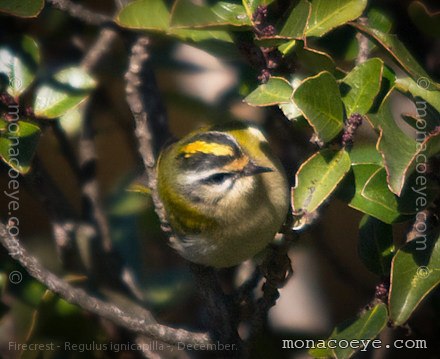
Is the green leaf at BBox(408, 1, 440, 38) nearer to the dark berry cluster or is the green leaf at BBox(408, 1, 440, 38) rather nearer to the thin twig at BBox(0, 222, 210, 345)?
the dark berry cluster

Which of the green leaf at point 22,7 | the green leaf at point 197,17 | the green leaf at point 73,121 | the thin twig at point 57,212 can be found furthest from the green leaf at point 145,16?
the green leaf at point 73,121

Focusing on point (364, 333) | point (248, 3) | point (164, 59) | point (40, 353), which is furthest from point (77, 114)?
point (364, 333)

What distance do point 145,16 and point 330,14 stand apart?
0.40m

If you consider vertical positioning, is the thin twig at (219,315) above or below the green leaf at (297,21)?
below

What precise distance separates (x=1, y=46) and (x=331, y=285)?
1.80 metres

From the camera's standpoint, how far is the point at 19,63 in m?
1.92

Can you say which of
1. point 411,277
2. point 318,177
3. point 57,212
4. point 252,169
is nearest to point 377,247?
point 411,277

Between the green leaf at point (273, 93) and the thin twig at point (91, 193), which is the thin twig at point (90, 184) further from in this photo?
the green leaf at point (273, 93)

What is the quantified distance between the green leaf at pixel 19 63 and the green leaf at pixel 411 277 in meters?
1.01

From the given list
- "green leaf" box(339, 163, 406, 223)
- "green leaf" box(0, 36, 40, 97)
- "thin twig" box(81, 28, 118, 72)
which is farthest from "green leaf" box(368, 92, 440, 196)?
"thin twig" box(81, 28, 118, 72)

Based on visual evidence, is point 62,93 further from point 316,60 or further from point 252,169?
point 316,60

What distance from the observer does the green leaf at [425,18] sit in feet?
5.34

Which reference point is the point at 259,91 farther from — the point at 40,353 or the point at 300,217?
the point at 40,353

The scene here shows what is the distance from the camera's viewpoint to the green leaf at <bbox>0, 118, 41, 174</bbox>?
5.53ft
